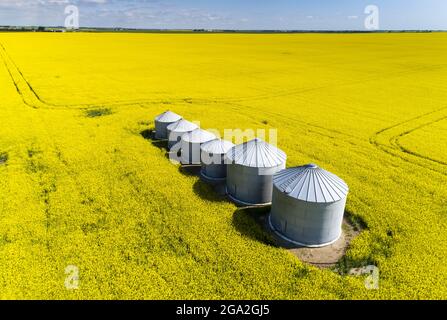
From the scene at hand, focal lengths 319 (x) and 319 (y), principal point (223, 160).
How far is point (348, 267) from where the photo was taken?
11.4 metres

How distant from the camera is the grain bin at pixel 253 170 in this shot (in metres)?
14.8

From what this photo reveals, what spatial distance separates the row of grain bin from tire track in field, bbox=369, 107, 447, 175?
9.99 metres

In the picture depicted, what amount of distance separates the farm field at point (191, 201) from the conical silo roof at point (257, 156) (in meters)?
2.20

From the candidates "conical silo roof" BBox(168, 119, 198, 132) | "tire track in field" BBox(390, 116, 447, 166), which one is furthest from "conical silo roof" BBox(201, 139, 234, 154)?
"tire track in field" BBox(390, 116, 447, 166)

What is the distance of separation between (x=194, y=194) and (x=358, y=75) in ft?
154

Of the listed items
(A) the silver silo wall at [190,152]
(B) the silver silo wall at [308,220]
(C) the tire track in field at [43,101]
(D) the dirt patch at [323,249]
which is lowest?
(D) the dirt patch at [323,249]

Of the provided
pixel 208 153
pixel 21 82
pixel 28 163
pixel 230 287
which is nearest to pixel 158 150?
pixel 208 153

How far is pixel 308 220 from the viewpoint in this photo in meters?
12.2

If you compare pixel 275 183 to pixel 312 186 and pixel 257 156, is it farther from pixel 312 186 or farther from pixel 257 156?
pixel 257 156

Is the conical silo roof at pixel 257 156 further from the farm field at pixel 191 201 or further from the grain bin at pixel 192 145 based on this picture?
the grain bin at pixel 192 145

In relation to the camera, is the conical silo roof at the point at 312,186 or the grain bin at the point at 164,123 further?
the grain bin at the point at 164,123

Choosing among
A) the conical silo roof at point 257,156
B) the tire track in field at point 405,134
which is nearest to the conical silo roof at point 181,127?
the conical silo roof at point 257,156

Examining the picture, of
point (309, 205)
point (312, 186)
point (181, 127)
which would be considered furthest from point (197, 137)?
point (309, 205)
